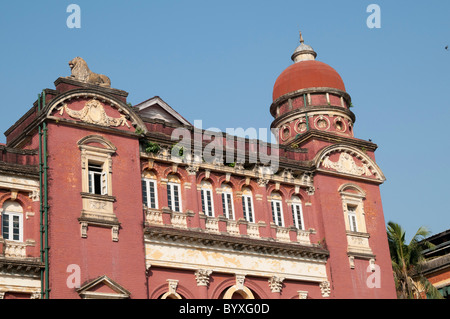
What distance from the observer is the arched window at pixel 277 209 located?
38.4 metres

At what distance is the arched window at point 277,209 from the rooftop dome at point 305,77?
22.3 feet

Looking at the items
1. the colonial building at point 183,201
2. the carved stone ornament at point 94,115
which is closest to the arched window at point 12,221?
the colonial building at point 183,201

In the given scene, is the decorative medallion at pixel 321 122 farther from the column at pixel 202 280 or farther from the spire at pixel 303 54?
the column at pixel 202 280

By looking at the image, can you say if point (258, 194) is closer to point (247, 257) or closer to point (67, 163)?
point (247, 257)

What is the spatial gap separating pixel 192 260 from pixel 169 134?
5.76 meters

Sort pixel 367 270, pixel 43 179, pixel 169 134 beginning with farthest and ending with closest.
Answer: pixel 367 270 → pixel 169 134 → pixel 43 179

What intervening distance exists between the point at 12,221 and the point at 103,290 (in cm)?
427

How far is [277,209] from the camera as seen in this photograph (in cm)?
3869

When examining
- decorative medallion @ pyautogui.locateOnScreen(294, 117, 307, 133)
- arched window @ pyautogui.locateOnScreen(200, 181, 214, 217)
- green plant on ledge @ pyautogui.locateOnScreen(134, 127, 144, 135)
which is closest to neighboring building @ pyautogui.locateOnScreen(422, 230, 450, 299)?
decorative medallion @ pyautogui.locateOnScreen(294, 117, 307, 133)

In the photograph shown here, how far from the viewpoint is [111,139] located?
3412 cm

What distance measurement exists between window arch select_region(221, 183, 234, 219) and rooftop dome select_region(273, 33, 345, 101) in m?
8.06

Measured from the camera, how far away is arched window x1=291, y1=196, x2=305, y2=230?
128ft

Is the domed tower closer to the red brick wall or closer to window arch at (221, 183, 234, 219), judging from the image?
window arch at (221, 183, 234, 219)

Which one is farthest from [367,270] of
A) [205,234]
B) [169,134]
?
[169,134]
